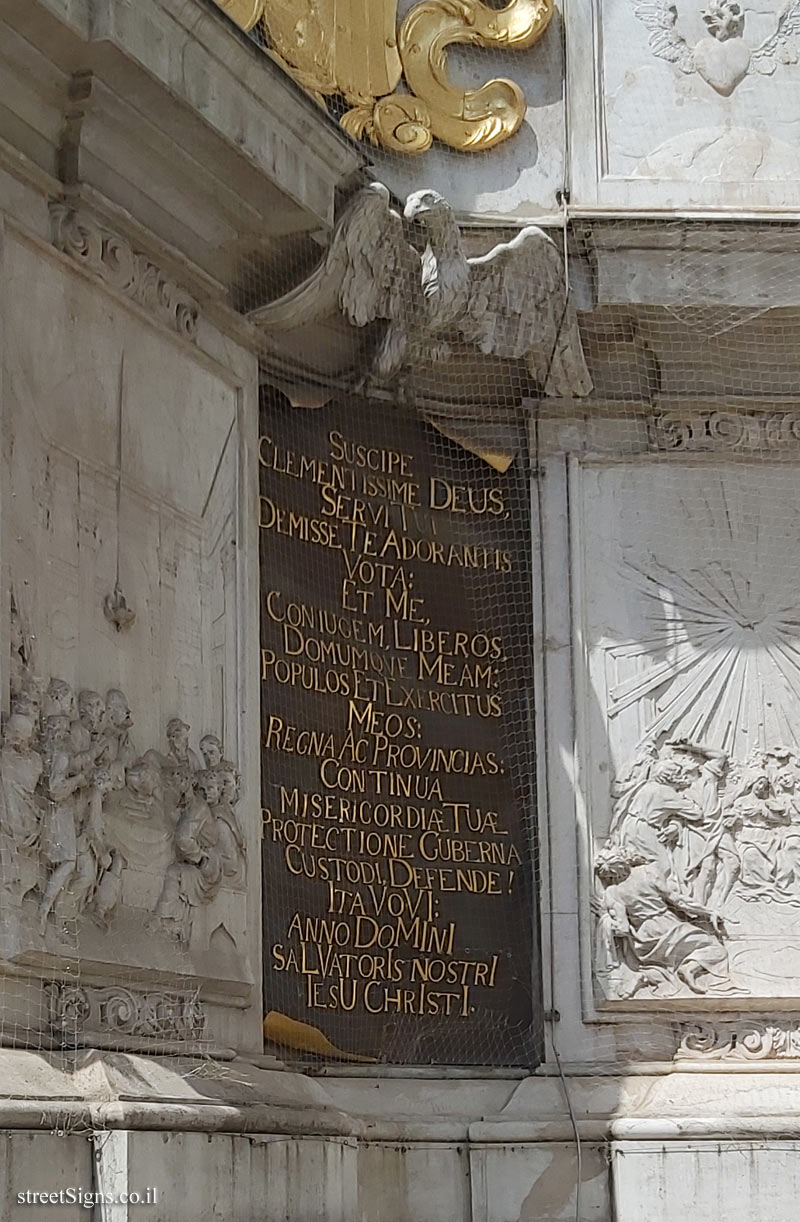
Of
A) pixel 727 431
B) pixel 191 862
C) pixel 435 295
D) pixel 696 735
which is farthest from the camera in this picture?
pixel 727 431

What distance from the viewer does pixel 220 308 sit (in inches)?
309

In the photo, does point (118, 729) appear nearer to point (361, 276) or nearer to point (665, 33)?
point (361, 276)

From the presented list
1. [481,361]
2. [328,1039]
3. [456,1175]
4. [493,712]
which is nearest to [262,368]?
[481,361]

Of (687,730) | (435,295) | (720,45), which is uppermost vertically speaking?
(720,45)

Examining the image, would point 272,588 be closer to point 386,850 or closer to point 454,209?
point 386,850

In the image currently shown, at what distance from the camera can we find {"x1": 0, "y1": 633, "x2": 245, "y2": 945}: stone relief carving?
638cm

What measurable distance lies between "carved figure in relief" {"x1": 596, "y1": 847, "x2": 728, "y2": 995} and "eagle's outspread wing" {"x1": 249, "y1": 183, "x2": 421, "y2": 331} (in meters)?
2.19

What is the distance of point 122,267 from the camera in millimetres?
7328

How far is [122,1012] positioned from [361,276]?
2.83 m

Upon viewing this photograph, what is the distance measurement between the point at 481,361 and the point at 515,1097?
276 cm

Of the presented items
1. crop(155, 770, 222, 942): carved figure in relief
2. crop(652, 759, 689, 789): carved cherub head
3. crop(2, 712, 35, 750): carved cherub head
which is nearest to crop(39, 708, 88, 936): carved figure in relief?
crop(2, 712, 35, 750): carved cherub head

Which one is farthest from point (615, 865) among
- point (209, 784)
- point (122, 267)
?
point (122, 267)

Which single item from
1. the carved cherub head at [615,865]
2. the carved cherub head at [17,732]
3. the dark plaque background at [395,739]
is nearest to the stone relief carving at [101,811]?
the carved cherub head at [17,732]

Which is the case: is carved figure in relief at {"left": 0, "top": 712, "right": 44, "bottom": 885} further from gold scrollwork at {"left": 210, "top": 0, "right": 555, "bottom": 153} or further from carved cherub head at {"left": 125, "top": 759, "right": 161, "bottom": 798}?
gold scrollwork at {"left": 210, "top": 0, "right": 555, "bottom": 153}
